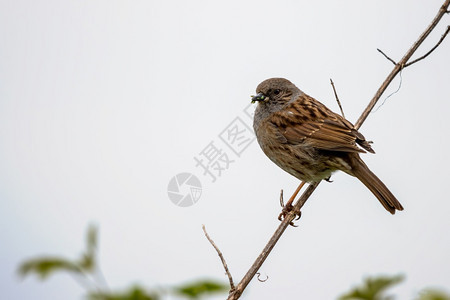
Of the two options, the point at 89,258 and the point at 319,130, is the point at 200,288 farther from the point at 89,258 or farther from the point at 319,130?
the point at 319,130

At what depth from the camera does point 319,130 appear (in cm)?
543

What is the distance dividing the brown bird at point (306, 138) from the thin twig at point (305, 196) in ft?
0.61

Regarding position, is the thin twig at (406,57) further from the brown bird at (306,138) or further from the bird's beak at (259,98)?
the bird's beak at (259,98)

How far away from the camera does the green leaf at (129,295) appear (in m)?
0.80

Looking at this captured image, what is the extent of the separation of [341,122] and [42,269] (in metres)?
4.81

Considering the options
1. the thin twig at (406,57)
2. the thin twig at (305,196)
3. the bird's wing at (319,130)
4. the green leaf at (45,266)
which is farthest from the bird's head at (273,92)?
the green leaf at (45,266)

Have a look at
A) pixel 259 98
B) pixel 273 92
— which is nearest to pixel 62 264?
pixel 259 98

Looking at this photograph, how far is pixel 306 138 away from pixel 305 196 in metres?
0.59

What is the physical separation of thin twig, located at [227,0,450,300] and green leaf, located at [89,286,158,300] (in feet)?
8.03

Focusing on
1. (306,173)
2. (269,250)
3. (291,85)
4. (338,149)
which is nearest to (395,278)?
(269,250)

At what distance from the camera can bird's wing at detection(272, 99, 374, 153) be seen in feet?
16.5

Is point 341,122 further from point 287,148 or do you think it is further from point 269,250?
point 269,250

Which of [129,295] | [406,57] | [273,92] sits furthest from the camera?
[273,92]

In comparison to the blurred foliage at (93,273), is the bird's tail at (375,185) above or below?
above
